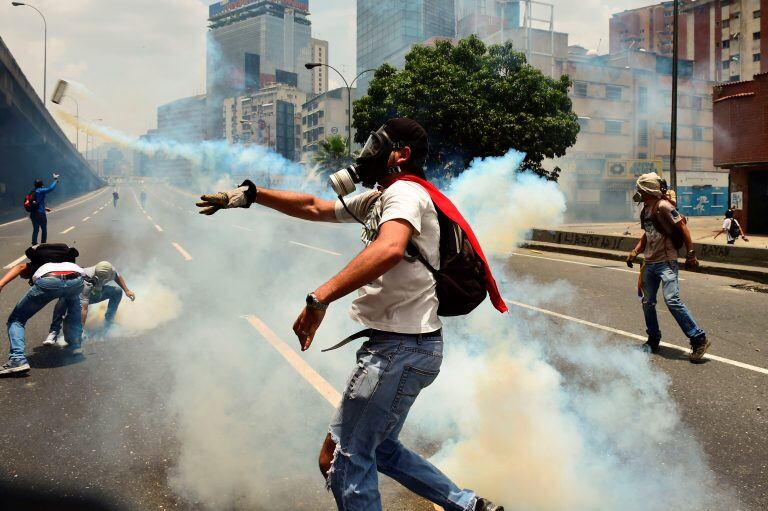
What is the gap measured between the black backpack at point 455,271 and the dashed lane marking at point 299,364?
196 centimetres

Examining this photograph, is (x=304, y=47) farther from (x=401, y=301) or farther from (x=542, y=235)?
(x=401, y=301)

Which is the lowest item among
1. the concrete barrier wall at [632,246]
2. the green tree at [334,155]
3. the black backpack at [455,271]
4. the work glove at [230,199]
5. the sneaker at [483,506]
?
the sneaker at [483,506]

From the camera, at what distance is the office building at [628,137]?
149ft

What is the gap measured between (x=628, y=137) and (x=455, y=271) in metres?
54.6

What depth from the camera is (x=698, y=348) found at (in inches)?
Result: 223

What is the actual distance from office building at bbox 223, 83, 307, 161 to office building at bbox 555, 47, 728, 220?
153 ft

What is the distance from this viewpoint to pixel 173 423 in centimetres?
409

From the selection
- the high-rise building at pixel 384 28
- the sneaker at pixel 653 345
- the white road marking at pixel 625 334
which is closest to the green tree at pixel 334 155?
the white road marking at pixel 625 334

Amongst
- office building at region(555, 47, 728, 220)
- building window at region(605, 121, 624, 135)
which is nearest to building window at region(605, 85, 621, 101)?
office building at region(555, 47, 728, 220)

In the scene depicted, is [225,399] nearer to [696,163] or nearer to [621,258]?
[621,258]

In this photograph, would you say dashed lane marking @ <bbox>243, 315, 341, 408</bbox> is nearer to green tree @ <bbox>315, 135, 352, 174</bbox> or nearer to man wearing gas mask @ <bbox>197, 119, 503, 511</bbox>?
man wearing gas mask @ <bbox>197, 119, 503, 511</bbox>

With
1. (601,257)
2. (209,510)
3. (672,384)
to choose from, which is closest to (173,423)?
(209,510)

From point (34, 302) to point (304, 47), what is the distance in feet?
482

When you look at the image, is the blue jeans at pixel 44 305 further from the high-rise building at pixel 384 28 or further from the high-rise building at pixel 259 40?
the high-rise building at pixel 384 28
